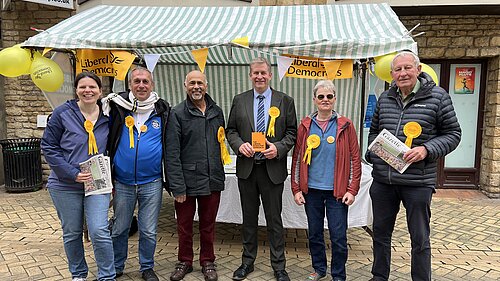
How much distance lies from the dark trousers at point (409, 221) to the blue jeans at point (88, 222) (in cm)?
219

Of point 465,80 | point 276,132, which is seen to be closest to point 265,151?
point 276,132

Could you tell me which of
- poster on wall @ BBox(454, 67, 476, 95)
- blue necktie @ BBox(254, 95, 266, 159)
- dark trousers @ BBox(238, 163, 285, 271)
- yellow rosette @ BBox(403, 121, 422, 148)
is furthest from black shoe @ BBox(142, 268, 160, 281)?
poster on wall @ BBox(454, 67, 476, 95)

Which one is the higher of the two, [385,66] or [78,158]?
[385,66]

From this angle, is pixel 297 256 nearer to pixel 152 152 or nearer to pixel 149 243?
pixel 149 243

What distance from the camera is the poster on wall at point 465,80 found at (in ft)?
23.7

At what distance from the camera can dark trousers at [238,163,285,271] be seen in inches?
139

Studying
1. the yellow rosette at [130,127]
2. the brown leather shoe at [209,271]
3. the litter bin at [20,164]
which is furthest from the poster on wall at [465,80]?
the litter bin at [20,164]

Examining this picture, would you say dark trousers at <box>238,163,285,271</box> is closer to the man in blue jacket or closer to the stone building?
the man in blue jacket

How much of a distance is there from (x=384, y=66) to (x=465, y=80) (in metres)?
4.29

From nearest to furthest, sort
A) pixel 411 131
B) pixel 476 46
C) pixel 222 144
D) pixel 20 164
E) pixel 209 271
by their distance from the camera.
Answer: pixel 411 131, pixel 222 144, pixel 209 271, pixel 476 46, pixel 20 164

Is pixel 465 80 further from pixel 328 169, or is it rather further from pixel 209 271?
pixel 209 271

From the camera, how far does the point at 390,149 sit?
9.90 feet

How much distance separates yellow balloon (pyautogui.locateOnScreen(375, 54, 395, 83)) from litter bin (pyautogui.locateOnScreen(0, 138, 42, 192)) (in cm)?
610

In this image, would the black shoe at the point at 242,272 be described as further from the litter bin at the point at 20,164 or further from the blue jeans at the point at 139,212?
the litter bin at the point at 20,164
